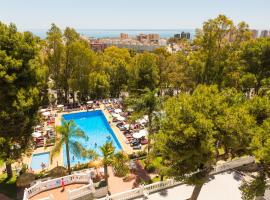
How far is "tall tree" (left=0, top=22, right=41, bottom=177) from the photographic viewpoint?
50.8ft

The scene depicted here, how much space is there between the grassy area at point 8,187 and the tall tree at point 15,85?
2973 mm

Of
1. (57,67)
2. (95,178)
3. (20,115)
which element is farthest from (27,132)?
(57,67)

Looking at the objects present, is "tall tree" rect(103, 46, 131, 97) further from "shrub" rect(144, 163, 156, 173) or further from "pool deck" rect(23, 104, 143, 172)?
"shrub" rect(144, 163, 156, 173)

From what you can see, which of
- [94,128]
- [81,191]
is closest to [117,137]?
[94,128]

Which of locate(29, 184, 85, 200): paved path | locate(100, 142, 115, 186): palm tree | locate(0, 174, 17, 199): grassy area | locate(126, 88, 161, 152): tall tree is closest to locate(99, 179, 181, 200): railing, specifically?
locate(100, 142, 115, 186): palm tree

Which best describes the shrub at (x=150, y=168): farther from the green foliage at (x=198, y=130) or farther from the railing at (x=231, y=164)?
the green foliage at (x=198, y=130)

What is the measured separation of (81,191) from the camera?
1571cm

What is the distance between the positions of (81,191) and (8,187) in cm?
708

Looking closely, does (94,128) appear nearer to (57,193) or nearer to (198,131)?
(57,193)

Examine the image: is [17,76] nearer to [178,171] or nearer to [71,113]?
[178,171]

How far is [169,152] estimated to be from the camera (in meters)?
10.8

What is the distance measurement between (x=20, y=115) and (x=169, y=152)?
444 inches

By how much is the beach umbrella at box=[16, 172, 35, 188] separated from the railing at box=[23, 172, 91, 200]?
2.69 metres

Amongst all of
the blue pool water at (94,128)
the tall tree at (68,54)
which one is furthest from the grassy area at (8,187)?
the tall tree at (68,54)
